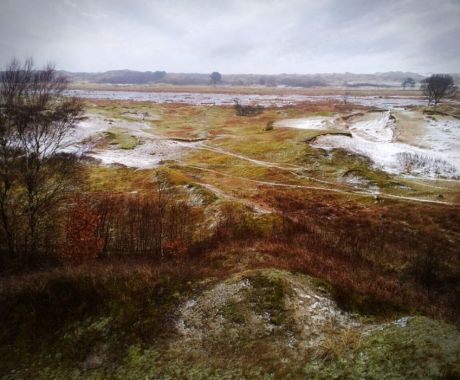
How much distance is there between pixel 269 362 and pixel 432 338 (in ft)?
25.1

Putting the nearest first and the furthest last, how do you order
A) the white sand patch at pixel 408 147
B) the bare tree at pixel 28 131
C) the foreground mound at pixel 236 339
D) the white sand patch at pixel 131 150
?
the foreground mound at pixel 236 339
the bare tree at pixel 28 131
the white sand patch at pixel 408 147
the white sand patch at pixel 131 150

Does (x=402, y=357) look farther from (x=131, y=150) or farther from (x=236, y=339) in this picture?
(x=131, y=150)

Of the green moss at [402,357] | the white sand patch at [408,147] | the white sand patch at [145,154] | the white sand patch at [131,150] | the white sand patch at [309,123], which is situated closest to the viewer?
the green moss at [402,357]

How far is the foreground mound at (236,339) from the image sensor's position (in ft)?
48.3

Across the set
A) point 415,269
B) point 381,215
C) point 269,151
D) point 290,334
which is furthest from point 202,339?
point 269,151

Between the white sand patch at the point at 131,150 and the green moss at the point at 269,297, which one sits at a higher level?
the white sand patch at the point at 131,150

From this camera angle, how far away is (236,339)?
1748cm

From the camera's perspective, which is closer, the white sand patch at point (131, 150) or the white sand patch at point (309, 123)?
the white sand patch at point (131, 150)

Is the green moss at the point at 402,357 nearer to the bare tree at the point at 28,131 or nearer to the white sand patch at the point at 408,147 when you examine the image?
the bare tree at the point at 28,131

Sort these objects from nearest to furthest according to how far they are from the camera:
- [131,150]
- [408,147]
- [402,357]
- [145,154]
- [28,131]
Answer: [402,357], [28,131], [408,147], [145,154], [131,150]

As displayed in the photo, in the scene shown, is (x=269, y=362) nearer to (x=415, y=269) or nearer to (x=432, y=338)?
(x=432, y=338)

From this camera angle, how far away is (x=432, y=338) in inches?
593

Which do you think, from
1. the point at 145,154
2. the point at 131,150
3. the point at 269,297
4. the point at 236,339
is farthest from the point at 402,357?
the point at 131,150

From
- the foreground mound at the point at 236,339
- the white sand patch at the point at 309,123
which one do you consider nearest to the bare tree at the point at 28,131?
the foreground mound at the point at 236,339
